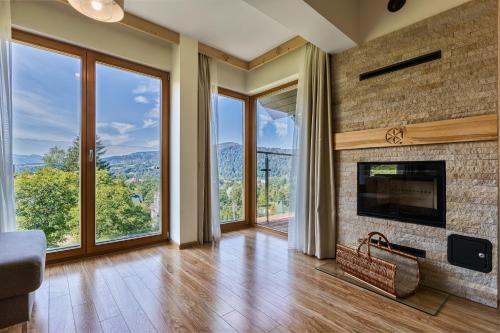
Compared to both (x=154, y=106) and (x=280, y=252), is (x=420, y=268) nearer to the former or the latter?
(x=280, y=252)

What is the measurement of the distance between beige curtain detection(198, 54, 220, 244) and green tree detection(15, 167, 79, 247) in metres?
1.46

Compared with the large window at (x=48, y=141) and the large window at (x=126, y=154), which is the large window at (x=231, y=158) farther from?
the large window at (x=48, y=141)

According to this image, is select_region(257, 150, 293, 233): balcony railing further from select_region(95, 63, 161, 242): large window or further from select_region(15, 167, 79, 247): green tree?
select_region(15, 167, 79, 247): green tree

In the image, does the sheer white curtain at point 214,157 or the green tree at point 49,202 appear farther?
the sheer white curtain at point 214,157

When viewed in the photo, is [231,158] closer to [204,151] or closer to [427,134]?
[204,151]

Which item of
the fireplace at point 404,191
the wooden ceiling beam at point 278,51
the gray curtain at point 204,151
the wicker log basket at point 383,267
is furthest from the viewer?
the gray curtain at point 204,151

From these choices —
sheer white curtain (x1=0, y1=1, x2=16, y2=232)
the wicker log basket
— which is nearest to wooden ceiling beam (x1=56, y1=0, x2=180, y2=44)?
sheer white curtain (x1=0, y1=1, x2=16, y2=232)

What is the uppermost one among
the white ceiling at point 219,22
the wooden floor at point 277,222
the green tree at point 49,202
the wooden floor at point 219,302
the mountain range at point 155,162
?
the white ceiling at point 219,22

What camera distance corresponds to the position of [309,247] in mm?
2854

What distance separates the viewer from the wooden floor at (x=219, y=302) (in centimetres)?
159

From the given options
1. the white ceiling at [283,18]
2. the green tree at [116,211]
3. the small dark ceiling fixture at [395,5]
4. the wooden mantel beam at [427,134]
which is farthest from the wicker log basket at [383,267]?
the green tree at [116,211]

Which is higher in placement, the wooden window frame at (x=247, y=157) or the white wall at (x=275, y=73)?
the white wall at (x=275, y=73)

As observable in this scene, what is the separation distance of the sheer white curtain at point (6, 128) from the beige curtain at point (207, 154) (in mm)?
1885

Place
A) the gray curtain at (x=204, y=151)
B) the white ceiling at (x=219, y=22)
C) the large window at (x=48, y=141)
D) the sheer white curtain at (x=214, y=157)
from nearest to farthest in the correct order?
the large window at (x=48, y=141)
the white ceiling at (x=219, y=22)
the gray curtain at (x=204, y=151)
the sheer white curtain at (x=214, y=157)
